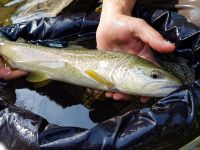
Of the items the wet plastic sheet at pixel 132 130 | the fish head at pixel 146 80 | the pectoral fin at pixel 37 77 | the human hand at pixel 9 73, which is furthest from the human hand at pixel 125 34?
the human hand at pixel 9 73

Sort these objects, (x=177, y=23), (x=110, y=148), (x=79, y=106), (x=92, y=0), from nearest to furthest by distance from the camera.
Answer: (x=110, y=148), (x=79, y=106), (x=177, y=23), (x=92, y=0)

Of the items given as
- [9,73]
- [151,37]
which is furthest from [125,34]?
[9,73]

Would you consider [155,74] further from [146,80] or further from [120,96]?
[120,96]

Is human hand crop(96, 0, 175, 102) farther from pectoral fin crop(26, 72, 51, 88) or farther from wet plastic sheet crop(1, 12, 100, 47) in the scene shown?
pectoral fin crop(26, 72, 51, 88)

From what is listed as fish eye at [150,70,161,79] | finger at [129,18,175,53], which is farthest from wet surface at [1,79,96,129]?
finger at [129,18,175,53]

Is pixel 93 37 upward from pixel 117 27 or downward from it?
downward

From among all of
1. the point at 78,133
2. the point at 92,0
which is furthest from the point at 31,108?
the point at 92,0

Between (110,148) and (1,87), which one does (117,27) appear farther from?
(110,148)
